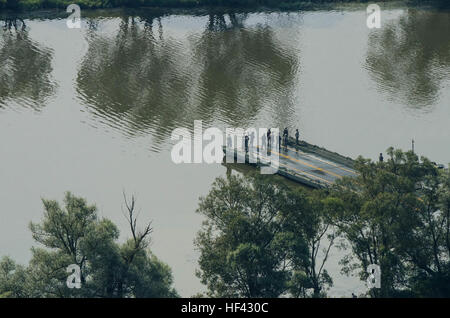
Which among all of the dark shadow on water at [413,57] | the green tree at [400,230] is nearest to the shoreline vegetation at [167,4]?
the dark shadow on water at [413,57]

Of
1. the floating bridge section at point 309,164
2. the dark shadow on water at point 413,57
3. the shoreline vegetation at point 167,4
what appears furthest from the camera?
the shoreline vegetation at point 167,4

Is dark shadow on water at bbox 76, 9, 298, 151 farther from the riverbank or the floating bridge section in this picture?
the floating bridge section

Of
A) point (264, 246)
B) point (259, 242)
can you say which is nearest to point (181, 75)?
point (259, 242)

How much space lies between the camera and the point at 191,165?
103188 millimetres

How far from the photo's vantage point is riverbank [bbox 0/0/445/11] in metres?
149

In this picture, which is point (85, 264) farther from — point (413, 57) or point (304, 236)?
point (413, 57)

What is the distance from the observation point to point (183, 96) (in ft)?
389

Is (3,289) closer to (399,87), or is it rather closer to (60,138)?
(60,138)

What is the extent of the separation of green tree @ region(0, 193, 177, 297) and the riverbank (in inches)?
3013

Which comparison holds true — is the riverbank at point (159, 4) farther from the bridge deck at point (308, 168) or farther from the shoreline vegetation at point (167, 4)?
the bridge deck at point (308, 168)

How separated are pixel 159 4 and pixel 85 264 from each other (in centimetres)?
7974

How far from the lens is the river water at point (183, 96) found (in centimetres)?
9838

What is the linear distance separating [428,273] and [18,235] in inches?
1375

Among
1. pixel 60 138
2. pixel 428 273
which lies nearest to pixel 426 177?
pixel 428 273
